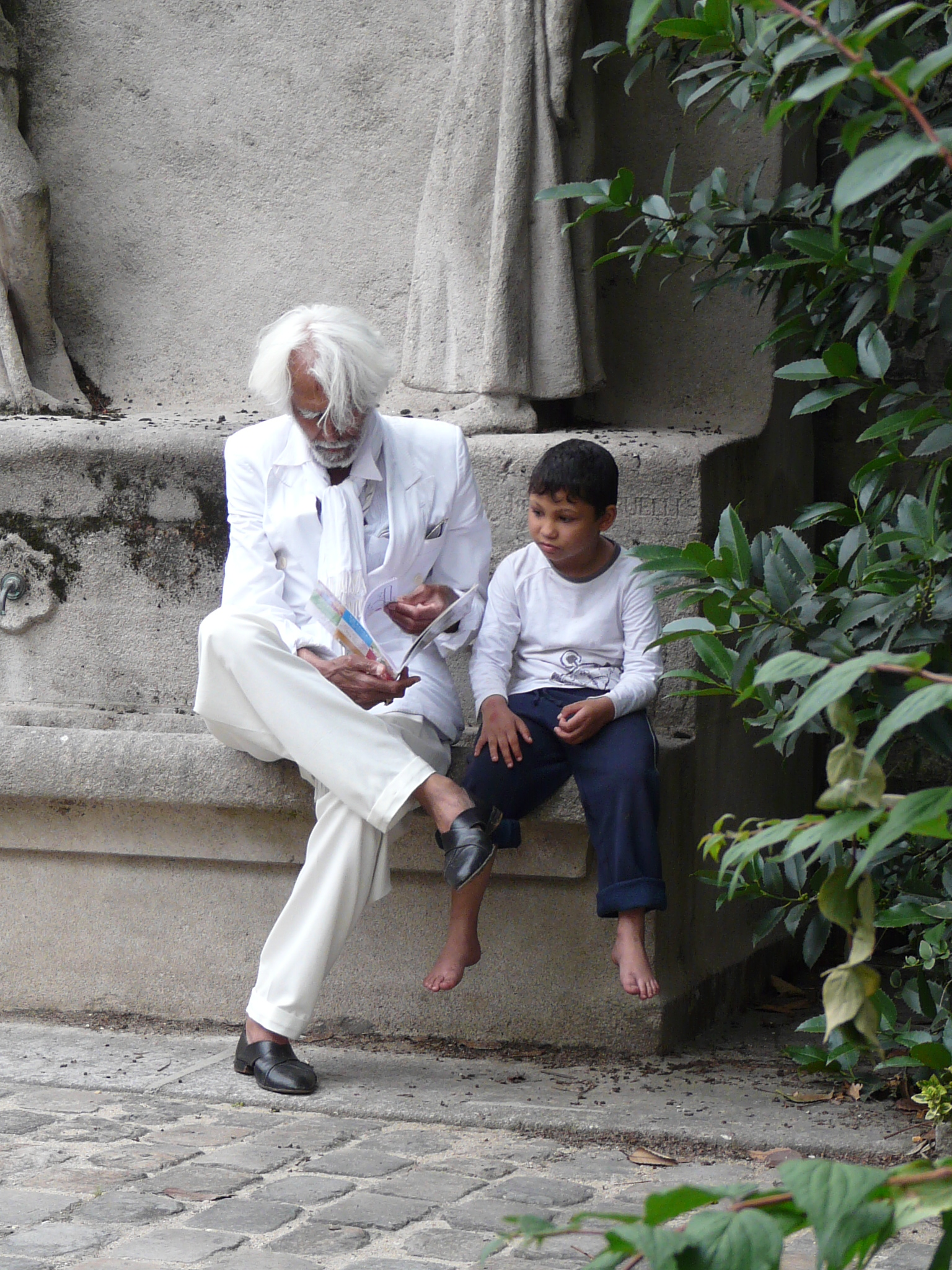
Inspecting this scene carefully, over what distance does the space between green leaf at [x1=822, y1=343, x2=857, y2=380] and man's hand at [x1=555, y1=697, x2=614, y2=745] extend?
1000mm

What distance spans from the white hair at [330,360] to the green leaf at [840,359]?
47.4 inches

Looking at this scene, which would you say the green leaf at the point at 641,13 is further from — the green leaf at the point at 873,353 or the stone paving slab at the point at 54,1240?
the stone paving slab at the point at 54,1240

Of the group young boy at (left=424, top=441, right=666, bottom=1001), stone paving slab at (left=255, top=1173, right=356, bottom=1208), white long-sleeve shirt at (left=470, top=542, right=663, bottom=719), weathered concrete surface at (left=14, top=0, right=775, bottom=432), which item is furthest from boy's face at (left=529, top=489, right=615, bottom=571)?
stone paving slab at (left=255, top=1173, right=356, bottom=1208)

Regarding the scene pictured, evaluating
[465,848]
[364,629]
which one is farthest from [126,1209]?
[364,629]

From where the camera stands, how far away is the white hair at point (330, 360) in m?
3.29

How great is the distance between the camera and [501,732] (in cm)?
323

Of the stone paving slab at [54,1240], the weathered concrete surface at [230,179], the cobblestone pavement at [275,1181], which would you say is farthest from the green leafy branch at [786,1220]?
the weathered concrete surface at [230,179]

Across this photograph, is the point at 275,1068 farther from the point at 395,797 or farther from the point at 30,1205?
the point at 30,1205

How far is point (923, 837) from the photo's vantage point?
270cm

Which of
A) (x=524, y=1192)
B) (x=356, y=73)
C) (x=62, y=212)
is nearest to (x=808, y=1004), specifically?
(x=524, y=1192)

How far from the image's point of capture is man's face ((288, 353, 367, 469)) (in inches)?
131

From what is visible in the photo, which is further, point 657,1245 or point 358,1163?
point 358,1163

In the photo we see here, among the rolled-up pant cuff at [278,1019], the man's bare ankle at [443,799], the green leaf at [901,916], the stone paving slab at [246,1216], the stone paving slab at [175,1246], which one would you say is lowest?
the stone paving slab at [175,1246]

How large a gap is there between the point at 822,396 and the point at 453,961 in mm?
1362
